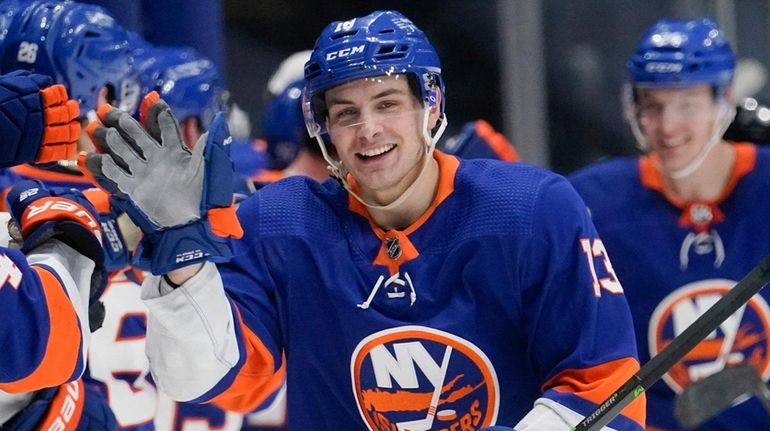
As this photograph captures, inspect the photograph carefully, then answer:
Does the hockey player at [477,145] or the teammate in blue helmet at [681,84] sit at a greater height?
the teammate in blue helmet at [681,84]

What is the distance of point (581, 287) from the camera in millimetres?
2541

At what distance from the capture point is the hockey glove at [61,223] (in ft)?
8.00

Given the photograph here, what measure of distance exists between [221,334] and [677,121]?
1495mm

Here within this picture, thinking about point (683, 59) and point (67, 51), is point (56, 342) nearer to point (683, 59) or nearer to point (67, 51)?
point (67, 51)

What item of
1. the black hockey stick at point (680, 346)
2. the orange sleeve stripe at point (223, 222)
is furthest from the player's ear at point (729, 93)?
the orange sleeve stripe at point (223, 222)

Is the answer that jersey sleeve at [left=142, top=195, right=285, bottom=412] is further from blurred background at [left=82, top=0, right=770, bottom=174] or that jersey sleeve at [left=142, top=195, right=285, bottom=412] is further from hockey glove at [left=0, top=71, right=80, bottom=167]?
blurred background at [left=82, top=0, right=770, bottom=174]

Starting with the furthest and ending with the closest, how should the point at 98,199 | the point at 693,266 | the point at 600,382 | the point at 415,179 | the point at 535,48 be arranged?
the point at 535,48 → the point at 693,266 → the point at 98,199 → the point at 415,179 → the point at 600,382

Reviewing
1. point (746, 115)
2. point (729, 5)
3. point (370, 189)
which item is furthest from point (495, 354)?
point (729, 5)

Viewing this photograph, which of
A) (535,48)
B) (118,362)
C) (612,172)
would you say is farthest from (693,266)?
(535,48)

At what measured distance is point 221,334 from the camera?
2.54m

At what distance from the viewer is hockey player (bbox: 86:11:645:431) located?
2.48 meters

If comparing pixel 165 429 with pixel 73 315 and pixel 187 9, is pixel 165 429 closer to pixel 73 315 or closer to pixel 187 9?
pixel 73 315

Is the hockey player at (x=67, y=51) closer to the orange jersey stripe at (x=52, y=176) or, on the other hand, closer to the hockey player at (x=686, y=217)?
the orange jersey stripe at (x=52, y=176)

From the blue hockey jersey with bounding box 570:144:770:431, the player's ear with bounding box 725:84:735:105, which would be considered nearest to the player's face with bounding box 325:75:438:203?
the blue hockey jersey with bounding box 570:144:770:431
